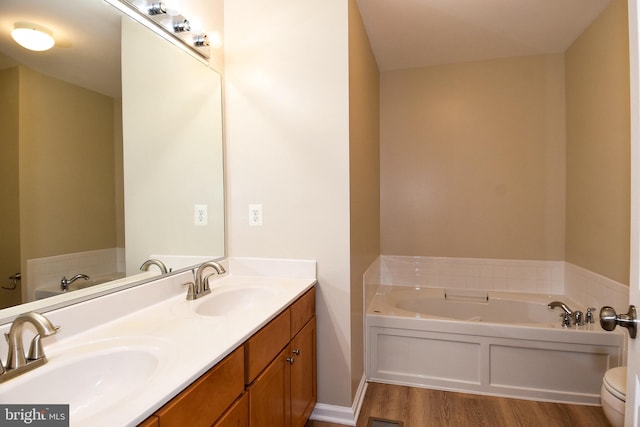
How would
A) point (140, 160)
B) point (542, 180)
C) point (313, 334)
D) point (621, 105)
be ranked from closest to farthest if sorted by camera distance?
point (140, 160) < point (313, 334) < point (621, 105) < point (542, 180)

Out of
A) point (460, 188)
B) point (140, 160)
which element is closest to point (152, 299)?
point (140, 160)

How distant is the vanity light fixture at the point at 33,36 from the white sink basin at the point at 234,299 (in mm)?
1124

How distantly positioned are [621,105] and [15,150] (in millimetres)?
2962

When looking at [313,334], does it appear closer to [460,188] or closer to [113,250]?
[113,250]

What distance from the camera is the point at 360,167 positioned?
87.4 inches

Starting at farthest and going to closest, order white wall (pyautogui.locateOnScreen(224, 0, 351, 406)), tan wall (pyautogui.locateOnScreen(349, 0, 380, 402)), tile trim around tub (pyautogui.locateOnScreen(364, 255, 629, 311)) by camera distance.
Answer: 1. tile trim around tub (pyautogui.locateOnScreen(364, 255, 629, 311))
2. tan wall (pyautogui.locateOnScreen(349, 0, 380, 402))
3. white wall (pyautogui.locateOnScreen(224, 0, 351, 406))

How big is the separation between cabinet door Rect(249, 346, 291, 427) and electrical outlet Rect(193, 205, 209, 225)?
85cm

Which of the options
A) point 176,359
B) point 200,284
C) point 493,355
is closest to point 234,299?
point 200,284

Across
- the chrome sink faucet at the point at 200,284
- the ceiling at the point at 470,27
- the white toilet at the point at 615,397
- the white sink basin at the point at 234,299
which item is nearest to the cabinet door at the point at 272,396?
the white sink basin at the point at 234,299

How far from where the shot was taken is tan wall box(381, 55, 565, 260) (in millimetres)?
2869

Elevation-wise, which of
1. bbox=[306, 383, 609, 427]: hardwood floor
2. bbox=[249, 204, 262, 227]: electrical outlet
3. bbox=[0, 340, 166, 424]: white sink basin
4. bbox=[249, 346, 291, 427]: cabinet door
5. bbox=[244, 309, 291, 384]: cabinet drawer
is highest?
bbox=[249, 204, 262, 227]: electrical outlet

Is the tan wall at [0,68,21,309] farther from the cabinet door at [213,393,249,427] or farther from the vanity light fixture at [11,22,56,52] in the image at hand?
the cabinet door at [213,393,249,427]

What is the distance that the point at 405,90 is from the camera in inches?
125


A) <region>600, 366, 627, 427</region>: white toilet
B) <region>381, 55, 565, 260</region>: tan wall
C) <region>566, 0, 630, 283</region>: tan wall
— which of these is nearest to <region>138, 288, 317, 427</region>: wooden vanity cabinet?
<region>600, 366, 627, 427</region>: white toilet
